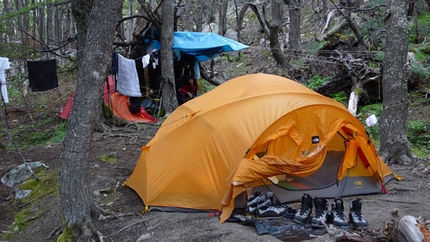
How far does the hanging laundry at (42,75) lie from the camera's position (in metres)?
9.72

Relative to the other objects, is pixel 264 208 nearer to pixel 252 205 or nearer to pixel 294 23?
pixel 252 205

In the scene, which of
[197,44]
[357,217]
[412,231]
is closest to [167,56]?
[197,44]

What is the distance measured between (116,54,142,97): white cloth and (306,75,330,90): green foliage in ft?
17.0

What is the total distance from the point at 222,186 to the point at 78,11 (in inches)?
211

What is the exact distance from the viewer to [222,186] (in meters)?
4.96

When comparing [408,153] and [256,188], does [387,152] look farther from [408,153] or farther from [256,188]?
[256,188]

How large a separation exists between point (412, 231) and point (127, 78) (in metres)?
8.33

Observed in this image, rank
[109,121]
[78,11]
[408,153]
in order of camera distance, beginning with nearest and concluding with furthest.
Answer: [408,153], [78,11], [109,121]

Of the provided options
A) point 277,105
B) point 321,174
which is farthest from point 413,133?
point 277,105

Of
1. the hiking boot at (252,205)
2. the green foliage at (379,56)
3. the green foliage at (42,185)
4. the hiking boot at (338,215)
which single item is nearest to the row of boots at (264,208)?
the hiking boot at (252,205)

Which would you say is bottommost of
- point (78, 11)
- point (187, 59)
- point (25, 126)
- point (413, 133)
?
point (25, 126)

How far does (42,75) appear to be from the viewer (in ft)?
32.2

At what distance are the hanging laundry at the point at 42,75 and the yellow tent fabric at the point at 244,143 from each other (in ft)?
17.9

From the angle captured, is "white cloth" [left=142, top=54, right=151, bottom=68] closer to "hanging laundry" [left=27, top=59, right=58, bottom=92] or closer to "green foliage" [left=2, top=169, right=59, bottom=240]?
"hanging laundry" [left=27, top=59, right=58, bottom=92]
